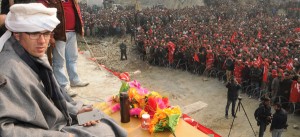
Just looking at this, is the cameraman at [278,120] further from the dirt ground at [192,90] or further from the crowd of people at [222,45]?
the crowd of people at [222,45]

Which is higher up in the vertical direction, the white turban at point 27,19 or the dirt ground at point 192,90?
the white turban at point 27,19

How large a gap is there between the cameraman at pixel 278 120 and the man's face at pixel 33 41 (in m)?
7.69

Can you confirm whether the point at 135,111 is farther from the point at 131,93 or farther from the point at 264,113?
the point at 264,113

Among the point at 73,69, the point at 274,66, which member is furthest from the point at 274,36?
the point at 73,69

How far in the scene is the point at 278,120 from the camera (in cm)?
873

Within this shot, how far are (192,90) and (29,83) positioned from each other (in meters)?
14.5

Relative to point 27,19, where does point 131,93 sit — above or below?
below

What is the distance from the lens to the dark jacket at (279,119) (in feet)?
28.2

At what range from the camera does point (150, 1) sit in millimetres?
54281

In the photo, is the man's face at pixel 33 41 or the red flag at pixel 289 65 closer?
the man's face at pixel 33 41

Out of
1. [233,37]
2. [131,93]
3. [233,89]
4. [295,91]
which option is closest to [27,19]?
[131,93]

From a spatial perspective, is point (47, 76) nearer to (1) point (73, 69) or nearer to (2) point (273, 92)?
(1) point (73, 69)

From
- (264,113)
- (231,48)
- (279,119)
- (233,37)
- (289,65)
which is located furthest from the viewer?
(233,37)

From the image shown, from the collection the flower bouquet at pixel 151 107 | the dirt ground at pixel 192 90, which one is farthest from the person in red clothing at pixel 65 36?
the dirt ground at pixel 192 90
